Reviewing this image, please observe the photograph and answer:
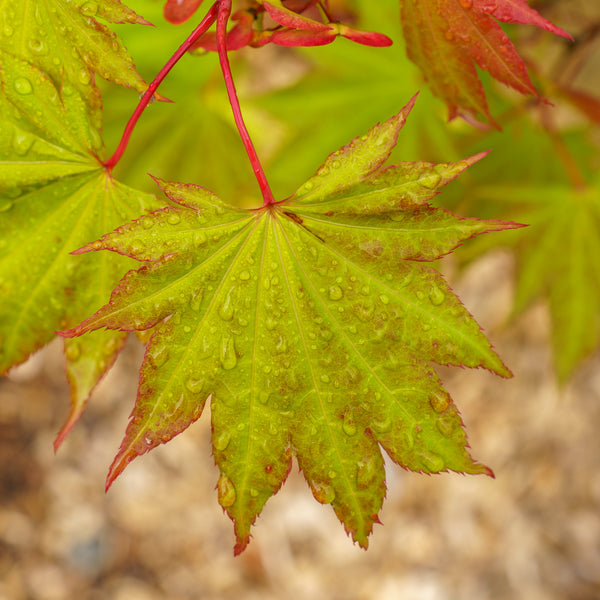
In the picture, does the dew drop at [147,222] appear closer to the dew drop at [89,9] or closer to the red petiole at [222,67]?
the red petiole at [222,67]

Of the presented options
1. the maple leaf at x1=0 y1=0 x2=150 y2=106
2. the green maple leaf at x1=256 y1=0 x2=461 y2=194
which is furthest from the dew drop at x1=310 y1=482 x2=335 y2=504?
the green maple leaf at x1=256 y1=0 x2=461 y2=194

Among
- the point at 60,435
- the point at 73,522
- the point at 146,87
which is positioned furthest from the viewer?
the point at 73,522

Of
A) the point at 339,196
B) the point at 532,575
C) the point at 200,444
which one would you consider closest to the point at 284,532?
the point at 200,444

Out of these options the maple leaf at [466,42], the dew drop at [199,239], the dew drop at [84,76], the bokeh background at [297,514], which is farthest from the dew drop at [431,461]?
the bokeh background at [297,514]

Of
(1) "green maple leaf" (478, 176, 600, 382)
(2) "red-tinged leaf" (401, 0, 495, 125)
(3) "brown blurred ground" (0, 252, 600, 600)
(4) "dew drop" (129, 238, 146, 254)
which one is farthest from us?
(3) "brown blurred ground" (0, 252, 600, 600)

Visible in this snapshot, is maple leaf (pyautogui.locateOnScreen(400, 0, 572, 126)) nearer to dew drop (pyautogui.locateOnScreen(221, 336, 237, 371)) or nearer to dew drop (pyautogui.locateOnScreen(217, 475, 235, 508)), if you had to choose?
dew drop (pyautogui.locateOnScreen(221, 336, 237, 371))

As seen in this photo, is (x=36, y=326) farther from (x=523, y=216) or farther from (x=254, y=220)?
(x=523, y=216)

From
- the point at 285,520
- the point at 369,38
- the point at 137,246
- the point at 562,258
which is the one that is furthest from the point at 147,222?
→ the point at 285,520
